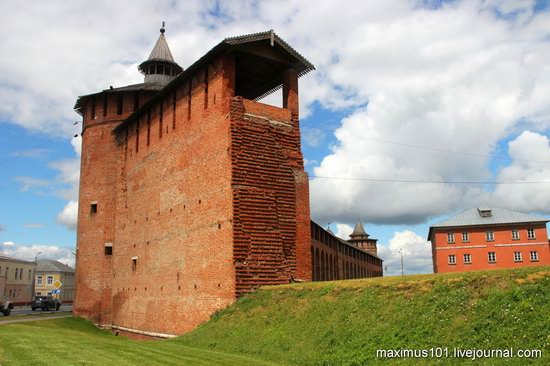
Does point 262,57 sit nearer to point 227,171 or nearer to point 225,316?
point 227,171

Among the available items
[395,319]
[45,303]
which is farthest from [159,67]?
[395,319]

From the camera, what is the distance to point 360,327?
1151 cm

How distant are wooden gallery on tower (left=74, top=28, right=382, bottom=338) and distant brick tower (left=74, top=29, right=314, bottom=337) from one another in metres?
0.05

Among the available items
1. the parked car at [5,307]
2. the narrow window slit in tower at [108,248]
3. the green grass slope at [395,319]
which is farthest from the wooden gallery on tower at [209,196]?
the parked car at [5,307]

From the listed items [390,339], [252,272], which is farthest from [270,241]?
[390,339]

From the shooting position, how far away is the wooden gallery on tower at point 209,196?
18.2m

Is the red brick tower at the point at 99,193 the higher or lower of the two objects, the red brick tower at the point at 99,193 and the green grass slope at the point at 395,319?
the higher

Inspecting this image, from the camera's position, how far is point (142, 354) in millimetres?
12383

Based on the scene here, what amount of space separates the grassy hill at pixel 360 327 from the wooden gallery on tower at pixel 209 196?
2713mm

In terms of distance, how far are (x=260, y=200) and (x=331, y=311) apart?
6455mm

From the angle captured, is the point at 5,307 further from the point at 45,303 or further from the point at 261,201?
the point at 261,201

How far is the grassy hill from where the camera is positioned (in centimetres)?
925

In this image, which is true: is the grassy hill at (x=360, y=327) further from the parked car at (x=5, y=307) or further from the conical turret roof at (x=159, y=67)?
the conical turret roof at (x=159, y=67)

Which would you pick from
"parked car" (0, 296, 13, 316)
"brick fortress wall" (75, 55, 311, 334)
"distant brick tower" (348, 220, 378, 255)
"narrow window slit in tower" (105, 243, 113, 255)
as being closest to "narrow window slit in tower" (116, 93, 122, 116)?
"brick fortress wall" (75, 55, 311, 334)
